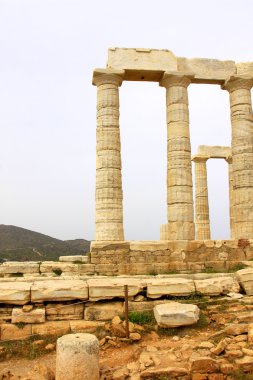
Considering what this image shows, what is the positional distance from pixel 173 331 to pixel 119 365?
175 cm

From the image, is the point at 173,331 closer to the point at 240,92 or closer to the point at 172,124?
the point at 172,124

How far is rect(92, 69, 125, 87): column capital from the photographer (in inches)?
704

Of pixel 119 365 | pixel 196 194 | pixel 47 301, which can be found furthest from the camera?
pixel 196 194

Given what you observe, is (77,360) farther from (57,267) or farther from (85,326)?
(57,267)

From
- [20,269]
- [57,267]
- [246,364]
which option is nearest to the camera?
[246,364]

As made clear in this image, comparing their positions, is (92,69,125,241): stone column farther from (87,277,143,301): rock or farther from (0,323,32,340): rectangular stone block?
(0,323,32,340): rectangular stone block

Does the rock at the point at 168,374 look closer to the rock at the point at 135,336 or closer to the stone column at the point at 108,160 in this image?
the rock at the point at 135,336

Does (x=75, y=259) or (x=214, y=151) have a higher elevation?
(x=214, y=151)

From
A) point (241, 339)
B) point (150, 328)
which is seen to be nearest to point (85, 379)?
point (150, 328)

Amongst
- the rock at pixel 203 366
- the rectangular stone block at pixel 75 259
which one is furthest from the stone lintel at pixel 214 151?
the rock at pixel 203 366

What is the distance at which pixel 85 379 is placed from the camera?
6.05 m

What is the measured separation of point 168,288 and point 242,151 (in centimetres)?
1131

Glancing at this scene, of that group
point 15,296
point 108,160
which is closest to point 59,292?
point 15,296

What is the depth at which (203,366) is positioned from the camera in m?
6.17
